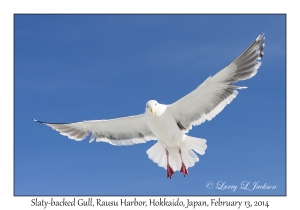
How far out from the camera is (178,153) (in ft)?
27.3

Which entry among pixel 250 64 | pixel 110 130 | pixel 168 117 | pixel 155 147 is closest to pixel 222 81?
pixel 250 64

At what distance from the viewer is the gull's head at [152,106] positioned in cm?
766

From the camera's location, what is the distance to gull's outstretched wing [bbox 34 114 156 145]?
8453 millimetres

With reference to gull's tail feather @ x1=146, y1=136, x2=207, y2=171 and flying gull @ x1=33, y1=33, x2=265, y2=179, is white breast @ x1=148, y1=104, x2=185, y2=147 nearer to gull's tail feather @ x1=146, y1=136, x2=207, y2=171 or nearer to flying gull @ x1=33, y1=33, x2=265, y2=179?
flying gull @ x1=33, y1=33, x2=265, y2=179

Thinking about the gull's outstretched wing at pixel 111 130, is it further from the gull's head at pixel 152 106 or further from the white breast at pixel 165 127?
the gull's head at pixel 152 106

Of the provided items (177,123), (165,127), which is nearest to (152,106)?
(165,127)

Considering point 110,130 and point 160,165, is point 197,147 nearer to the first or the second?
Result: point 160,165

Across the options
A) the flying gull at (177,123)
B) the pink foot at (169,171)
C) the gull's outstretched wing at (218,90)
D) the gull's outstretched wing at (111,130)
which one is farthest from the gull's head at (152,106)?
the pink foot at (169,171)

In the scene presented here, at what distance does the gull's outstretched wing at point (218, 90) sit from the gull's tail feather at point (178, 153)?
0.37m

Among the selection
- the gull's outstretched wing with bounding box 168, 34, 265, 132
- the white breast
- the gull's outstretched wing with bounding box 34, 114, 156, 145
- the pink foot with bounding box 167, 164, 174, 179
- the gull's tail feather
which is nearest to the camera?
the gull's outstretched wing with bounding box 168, 34, 265, 132

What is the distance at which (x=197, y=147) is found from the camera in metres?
8.11

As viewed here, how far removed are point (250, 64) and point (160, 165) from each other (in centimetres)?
240

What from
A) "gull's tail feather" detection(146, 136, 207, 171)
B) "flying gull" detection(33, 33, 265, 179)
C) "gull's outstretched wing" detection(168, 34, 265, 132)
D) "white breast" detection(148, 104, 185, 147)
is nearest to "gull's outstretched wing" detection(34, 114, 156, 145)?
"flying gull" detection(33, 33, 265, 179)

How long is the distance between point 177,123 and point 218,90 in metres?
1.00
